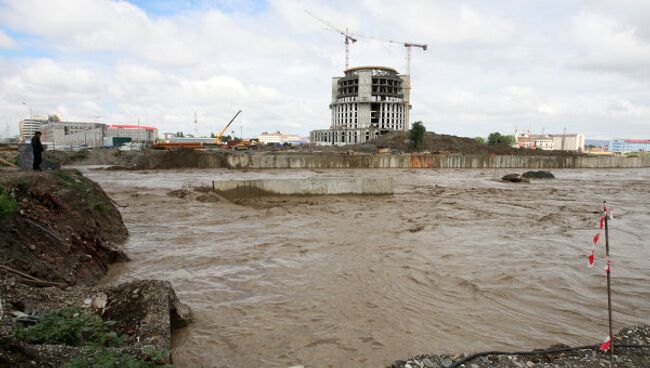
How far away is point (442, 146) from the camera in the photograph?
258 ft

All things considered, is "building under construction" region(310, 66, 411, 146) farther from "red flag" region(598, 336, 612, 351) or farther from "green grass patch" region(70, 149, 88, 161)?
"red flag" region(598, 336, 612, 351)

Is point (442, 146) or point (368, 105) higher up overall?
point (368, 105)

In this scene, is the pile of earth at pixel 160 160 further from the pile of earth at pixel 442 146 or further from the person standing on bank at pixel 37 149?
the pile of earth at pixel 442 146

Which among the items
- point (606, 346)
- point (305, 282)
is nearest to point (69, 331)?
point (305, 282)

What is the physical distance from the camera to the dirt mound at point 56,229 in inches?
279

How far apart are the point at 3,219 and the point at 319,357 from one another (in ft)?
20.1

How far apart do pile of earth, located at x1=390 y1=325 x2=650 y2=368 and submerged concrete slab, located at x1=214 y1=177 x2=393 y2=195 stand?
1668 centimetres

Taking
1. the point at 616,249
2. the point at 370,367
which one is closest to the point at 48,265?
the point at 370,367

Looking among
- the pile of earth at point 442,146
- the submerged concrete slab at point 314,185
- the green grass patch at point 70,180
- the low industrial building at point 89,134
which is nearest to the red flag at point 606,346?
the green grass patch at point 70,180

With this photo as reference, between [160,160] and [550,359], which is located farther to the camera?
[160,160]

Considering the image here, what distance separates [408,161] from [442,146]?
30.0 metres

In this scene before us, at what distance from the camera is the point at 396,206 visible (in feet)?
68.0

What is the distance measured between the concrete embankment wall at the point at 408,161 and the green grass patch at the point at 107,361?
41.3 m

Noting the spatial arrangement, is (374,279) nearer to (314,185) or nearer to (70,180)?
(70,180)
